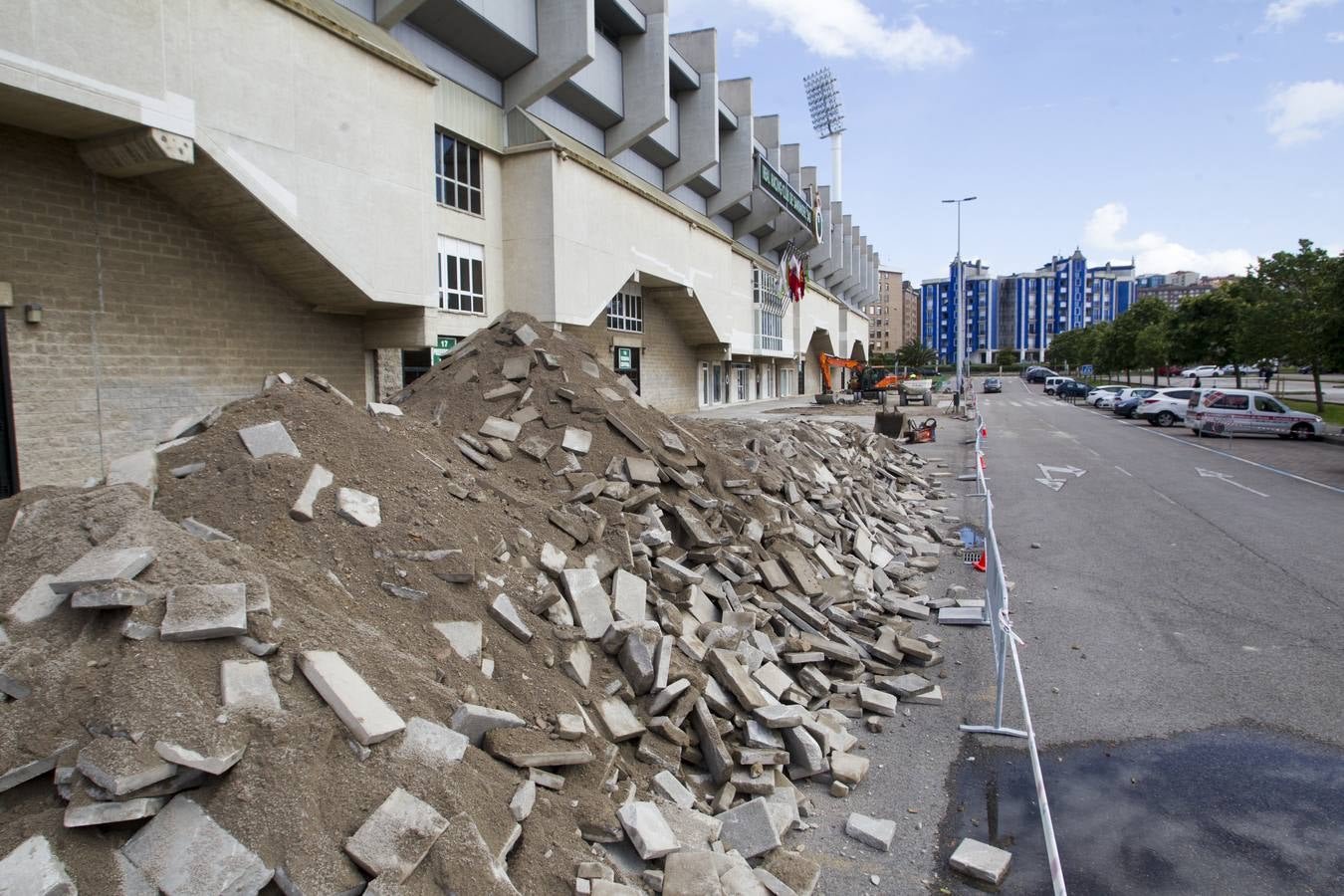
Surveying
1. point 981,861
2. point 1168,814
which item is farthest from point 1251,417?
point 981,861

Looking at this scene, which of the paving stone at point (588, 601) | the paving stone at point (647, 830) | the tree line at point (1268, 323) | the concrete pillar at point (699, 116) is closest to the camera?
the paving stone at point (647, 830)

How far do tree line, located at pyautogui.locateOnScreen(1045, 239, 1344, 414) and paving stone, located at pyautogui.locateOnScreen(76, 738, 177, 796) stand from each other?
105 feet

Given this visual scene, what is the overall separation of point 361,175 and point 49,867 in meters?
13.4

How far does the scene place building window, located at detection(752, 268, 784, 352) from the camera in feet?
133

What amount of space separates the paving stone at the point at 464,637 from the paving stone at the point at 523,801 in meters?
1.06

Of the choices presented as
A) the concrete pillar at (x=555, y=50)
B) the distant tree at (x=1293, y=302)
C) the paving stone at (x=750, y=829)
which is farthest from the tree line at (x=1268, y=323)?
the paving stone at (x=750, y=829)

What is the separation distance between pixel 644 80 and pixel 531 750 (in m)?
25.9

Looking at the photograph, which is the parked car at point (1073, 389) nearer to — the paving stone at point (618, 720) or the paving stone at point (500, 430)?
the paving stone at point (500, 430)

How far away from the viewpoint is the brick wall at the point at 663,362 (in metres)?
29.4

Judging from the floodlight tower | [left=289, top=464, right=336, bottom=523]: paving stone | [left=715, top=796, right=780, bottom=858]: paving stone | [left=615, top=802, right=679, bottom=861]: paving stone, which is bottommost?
[left=715, top=796, right=780, bottom=858]: paving stone

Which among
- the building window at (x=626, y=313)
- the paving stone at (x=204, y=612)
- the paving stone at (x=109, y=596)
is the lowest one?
the paving stone at (x=204, y=612)

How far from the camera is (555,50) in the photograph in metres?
19.9

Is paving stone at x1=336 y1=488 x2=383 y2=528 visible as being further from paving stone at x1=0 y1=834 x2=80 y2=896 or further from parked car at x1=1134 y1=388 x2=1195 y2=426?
parked car at x1=1134 y1=388 x2=1195 y2=426

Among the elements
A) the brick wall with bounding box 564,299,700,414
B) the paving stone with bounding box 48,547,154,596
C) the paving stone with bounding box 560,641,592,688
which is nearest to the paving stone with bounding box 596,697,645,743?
the paving stone with bounding box 560,641,592,688
